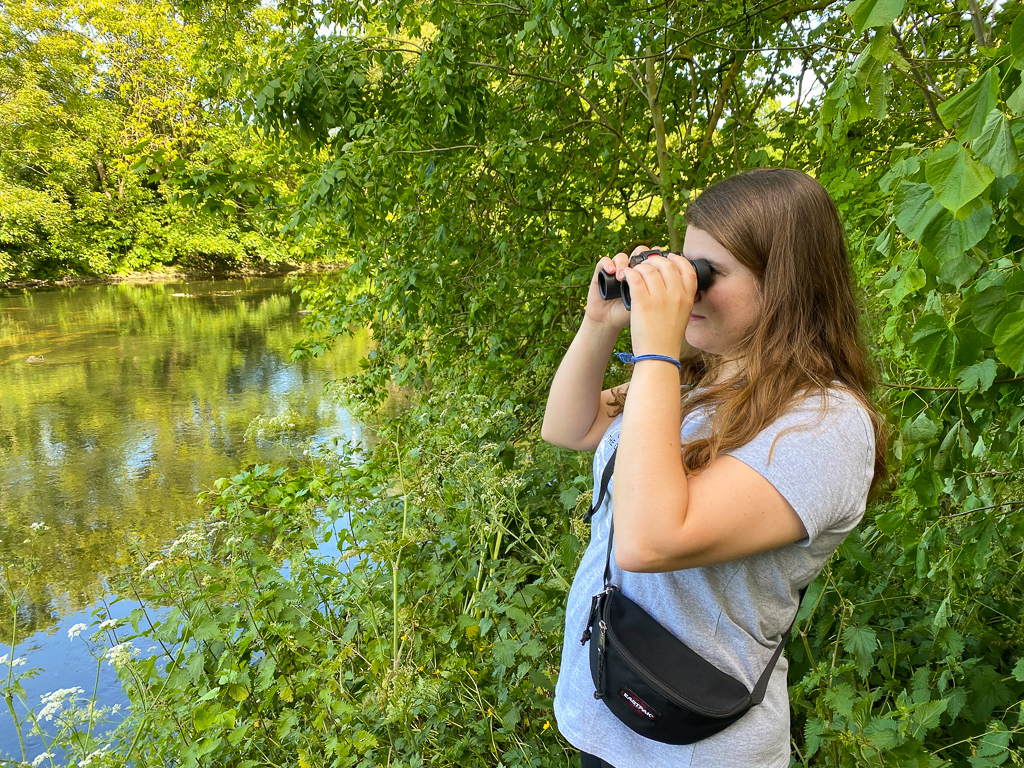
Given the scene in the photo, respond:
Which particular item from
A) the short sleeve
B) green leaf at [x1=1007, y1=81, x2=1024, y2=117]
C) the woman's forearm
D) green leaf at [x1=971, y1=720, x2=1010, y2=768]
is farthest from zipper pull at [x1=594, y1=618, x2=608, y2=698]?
green leaf at [x1=971, y1=720, x2=1010, y2=768]

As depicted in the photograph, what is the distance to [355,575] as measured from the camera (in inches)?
87.2

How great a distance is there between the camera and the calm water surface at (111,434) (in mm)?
3793

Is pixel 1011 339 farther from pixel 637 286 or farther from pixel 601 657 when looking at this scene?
pixel 601 657

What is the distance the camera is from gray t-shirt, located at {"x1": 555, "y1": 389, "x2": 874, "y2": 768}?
814mm

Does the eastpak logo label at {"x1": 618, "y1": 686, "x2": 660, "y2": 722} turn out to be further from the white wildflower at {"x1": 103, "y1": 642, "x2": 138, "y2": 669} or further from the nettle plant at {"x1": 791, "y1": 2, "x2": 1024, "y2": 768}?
the white wildflower at {"x1": 103, "y1": 642, "x2": 138, "y2": 669}

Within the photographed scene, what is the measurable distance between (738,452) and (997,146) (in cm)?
42

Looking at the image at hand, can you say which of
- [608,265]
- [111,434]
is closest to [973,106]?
[608,265]

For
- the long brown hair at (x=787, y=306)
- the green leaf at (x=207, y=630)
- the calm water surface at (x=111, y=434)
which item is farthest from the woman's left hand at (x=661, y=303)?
the calm water surface at (x=111, y=434)

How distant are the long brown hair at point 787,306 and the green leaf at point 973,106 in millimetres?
233

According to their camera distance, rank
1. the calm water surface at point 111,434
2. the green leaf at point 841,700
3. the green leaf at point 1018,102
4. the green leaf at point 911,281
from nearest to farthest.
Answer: the green leaf at point 1018,102
the green leaf at point 911,281
the green leaf at point 841,700
the calm water surface at point 111,434

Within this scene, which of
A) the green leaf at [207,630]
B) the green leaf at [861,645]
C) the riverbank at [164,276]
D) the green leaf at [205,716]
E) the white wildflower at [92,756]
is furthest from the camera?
the riverbank at [164,276]

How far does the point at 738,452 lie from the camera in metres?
0.84

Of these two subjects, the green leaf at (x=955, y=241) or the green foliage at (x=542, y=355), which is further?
the green foliage at (x=542, y=355)

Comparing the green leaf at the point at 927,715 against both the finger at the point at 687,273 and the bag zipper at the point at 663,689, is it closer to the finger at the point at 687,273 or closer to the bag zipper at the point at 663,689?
the bag zipper at the point at 663,689
